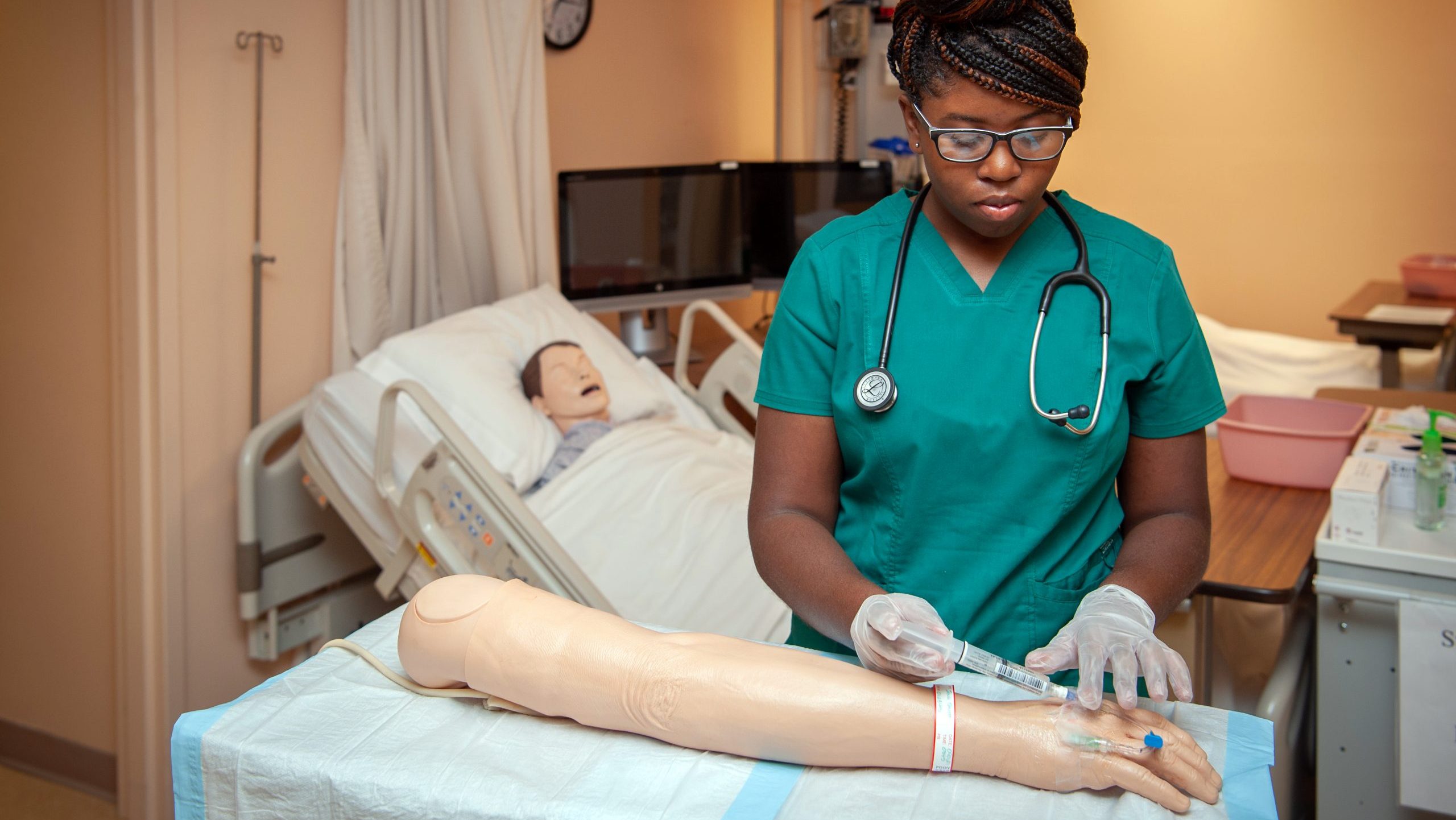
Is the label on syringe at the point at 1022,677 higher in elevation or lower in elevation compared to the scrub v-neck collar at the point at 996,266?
lower

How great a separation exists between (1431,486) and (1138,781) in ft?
4.04

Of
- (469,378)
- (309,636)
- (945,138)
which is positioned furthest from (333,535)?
(945,138)

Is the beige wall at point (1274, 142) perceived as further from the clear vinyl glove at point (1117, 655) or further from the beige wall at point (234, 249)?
the clear vinyl glove at point (1117, 655)

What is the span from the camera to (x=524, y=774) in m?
1.01

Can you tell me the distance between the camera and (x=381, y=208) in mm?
2799

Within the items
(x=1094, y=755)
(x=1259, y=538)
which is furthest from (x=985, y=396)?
(x=1259, y=538)

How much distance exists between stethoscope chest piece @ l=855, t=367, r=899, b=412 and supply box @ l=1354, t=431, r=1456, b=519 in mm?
1300

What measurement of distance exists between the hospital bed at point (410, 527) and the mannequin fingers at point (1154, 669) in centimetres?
122

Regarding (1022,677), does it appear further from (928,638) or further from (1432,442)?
(1432,442)

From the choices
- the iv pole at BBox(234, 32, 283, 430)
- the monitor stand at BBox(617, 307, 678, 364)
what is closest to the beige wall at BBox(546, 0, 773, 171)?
the monitor stand at BBox(617, 307, 678, 364)

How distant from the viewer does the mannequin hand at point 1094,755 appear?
96 cm

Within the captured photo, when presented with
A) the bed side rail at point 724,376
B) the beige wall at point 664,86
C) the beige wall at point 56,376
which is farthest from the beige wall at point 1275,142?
the beige wall at point 56,376

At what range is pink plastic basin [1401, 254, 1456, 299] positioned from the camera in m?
3.77

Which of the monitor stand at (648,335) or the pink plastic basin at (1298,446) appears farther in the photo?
the monitor stand at (648,335)
